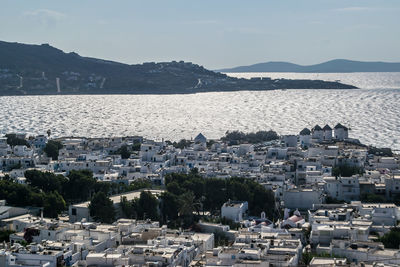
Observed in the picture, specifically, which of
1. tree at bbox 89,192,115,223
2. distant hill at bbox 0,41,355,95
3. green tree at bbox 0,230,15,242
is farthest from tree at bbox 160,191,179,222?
distant hill at bbox 0,41,355,95

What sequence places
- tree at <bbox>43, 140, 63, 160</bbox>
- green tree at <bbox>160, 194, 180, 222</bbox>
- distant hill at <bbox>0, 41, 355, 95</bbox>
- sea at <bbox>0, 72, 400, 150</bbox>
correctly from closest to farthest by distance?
green tree at <bbox>160, 194, 180, 222</bbox> < tree at <bbox>43, 140, 63, 160</bbox> < sea at <bbox>0, 72, 400, 150</bbox> < distant hill at <bbox>0, 41, 355, 95</bbox>

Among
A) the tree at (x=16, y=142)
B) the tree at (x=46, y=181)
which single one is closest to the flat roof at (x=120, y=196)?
the tree at (x=46, y=181)

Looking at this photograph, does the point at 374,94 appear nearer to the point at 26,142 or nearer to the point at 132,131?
the point at 132,131

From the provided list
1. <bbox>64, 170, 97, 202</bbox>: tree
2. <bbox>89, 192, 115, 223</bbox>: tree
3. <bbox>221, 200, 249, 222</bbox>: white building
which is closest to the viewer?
<bbox>89, 192, 115, 223</bbox>: tree

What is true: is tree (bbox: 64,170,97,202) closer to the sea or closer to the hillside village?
the hillside village

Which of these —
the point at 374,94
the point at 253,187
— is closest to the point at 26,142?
the point at 253,187

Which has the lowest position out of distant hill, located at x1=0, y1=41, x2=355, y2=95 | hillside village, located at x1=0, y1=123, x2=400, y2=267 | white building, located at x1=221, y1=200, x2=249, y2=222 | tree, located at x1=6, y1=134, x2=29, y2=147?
white building, located at x1=221, y1=200, x2=249, y2=222

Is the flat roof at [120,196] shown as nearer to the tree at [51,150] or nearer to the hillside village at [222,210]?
the hillside village at [222,210]
